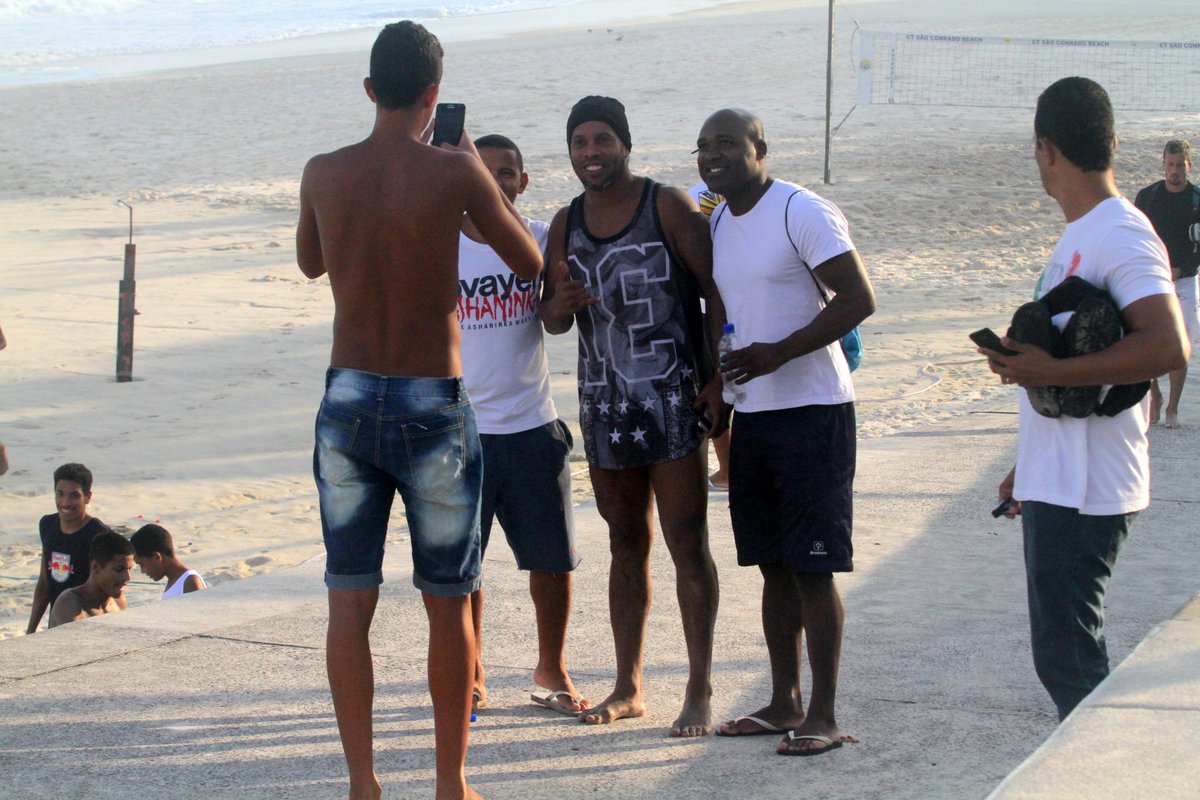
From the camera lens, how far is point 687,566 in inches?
176

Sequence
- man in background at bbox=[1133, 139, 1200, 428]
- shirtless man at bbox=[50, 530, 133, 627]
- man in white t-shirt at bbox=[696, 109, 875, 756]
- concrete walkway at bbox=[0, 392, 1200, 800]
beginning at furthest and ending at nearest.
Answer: man in background at bbox=[1133, 139, 1200, 428] → shirtless man at bbox=[50, 530, 133, 627] → man in white t-shirt at bbox=[696, 109, 875, 756] → concrete walkway at bbox=[0, 392, 1200, 800]

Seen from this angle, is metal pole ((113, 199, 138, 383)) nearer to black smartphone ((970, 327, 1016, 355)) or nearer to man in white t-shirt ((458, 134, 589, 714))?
man in white t-shirt ((458, 134, 589, 714))

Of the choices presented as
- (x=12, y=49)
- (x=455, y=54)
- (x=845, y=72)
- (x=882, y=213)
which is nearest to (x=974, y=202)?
(x=882, y=213)

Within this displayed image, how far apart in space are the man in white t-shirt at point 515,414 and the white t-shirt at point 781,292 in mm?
720

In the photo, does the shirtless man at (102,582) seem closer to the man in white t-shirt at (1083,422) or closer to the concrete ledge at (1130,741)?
the man in white t-shirt at (1083,422)

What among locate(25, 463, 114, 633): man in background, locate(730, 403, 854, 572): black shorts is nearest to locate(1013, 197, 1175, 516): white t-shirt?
locate(730, 403, 854, 572): black shorts

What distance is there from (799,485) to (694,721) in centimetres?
84

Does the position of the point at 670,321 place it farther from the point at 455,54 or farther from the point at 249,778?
the point at 455,54

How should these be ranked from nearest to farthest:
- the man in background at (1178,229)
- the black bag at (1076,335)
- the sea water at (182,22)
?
the black bag at (1076,335), the man in background at (1178,229), the sea water at (182,22)

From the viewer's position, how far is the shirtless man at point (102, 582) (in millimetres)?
6785

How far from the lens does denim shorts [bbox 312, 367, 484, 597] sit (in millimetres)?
3549

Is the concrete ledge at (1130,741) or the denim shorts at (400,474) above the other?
the denim shorts at (400,474)

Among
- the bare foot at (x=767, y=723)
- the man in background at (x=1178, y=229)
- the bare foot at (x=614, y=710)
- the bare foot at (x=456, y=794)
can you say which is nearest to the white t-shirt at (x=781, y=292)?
the bare foot at (x=767, y=723)

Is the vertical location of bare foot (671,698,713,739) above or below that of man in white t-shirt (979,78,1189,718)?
below
